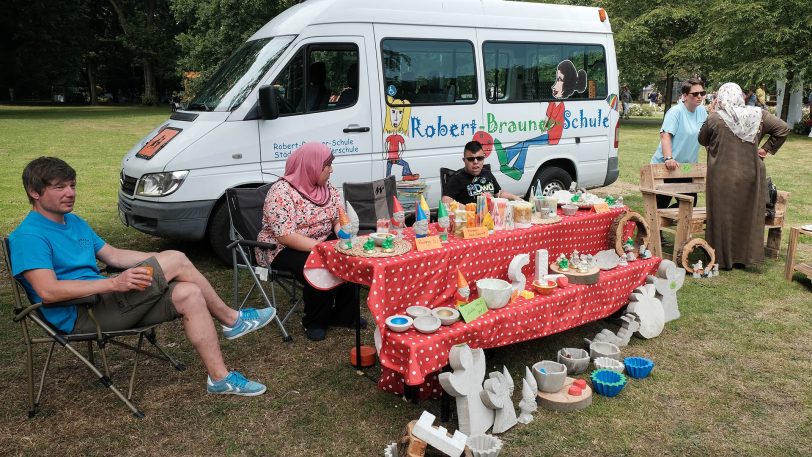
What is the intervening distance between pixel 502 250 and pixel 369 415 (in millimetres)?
1336

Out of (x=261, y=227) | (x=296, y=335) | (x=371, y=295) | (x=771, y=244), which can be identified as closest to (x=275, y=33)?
(x=261, y=227)

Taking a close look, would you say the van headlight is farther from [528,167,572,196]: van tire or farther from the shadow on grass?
the shadow on grass

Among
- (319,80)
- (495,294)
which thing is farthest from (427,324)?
(319,80)

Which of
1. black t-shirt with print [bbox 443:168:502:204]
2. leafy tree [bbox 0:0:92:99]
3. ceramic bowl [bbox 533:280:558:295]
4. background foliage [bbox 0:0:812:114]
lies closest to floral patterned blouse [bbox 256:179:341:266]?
black t-shirt with print [bbox 443:168:502:204]

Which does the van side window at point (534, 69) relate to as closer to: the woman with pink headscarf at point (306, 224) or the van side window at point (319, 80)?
the van side window at point (319, 80)

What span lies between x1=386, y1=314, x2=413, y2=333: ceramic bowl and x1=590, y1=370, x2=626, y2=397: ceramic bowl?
1.20 meters

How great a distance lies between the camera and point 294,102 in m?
5.59

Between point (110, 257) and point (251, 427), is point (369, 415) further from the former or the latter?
point (110, 257)

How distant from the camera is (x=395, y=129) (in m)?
6.09

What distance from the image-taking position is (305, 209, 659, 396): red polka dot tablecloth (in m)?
2.98

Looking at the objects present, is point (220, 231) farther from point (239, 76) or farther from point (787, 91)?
point (787, 91)

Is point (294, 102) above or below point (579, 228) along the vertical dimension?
above

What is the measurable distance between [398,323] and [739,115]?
4117 mm

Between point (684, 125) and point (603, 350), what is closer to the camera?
point (603, 350)
